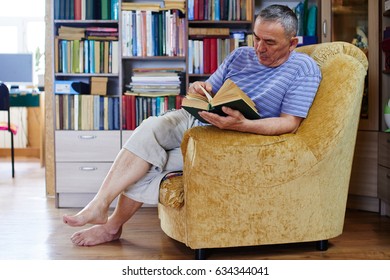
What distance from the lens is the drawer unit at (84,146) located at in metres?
3.65

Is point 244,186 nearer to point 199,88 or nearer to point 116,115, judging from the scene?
point 199,88

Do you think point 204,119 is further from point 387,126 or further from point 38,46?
point 38,46

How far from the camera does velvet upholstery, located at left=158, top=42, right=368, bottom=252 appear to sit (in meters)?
2.22

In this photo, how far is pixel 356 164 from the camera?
11.3 ft

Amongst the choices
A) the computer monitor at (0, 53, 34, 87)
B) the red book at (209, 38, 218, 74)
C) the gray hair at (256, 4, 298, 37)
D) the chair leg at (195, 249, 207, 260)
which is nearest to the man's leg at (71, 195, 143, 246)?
the chair leg at (195, 249, 207, 260)

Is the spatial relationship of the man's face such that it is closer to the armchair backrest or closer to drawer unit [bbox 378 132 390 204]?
the armchair backrest

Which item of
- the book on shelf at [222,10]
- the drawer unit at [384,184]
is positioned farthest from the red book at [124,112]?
the drawer unit at [384,184]

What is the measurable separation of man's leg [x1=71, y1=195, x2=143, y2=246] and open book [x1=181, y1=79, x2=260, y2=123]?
1.85 feet

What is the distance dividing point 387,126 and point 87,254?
69.2 inches

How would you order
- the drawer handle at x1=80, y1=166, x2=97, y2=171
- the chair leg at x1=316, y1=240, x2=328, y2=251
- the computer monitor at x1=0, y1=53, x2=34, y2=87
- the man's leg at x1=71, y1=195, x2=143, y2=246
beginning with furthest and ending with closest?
the computer monitor at x1=0, y1=53, x2=34, y2=87 < the drawer handle at x1=80, y1=166, x2=97, y2=171 < the man's leg at x1=71, y1=195, x2=143, y2=246 < the chair leg at x1=316, y1=240, x2=328, y2=251

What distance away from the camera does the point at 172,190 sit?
2379 millimetres

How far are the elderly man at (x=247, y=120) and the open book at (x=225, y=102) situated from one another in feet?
0.20

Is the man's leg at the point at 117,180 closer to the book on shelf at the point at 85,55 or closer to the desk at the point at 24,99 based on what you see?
the book on shelf at the point at 85,55

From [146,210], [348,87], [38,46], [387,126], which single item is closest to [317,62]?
[348,87]
